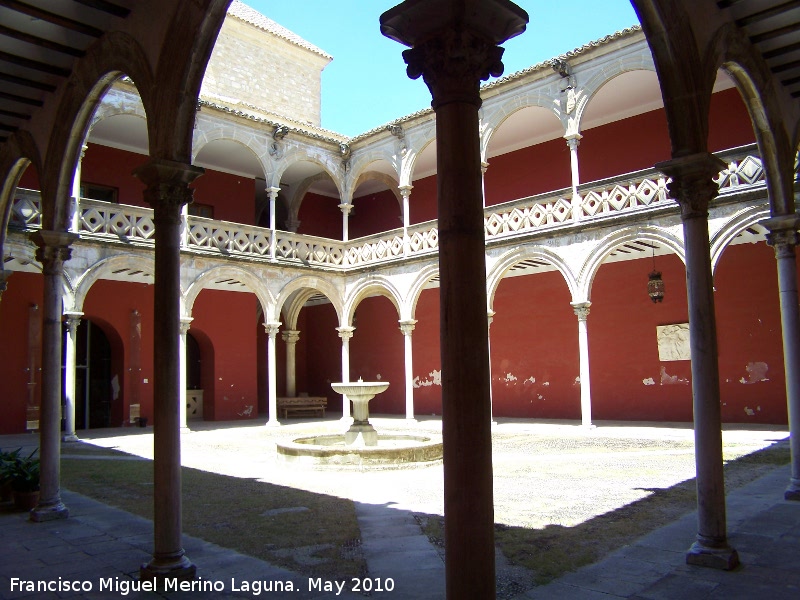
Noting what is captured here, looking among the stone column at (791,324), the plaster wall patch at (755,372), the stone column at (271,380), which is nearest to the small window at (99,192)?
the stone column at (271,380)

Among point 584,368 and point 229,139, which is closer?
point 584,368

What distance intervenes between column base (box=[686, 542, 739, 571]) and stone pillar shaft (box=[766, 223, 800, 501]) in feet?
8.54

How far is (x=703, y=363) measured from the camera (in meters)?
4.55

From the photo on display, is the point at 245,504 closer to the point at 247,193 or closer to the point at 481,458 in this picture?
the point at 481,458

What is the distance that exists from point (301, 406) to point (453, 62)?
18183 millimetres

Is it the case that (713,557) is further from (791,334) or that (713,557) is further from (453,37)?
(453,37)

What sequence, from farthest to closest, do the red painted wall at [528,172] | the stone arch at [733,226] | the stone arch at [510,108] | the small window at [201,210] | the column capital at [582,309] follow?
1. the small window at [201,210]
2. the red painted wall at [528,172]
3. the stone arch at [510,108]
4. the column capital at [582,309]
5. the stone arch at [733,226]

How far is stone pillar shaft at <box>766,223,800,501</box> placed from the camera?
645cm

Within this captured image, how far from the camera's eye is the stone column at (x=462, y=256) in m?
2.85

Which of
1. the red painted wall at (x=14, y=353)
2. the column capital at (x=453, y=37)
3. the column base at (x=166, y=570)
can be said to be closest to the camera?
the column capital at (x=453, y=37)

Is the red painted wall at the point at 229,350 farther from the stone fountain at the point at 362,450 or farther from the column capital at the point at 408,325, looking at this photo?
the stone fountain at the point at 362,450

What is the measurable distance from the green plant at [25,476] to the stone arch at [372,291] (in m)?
11.9

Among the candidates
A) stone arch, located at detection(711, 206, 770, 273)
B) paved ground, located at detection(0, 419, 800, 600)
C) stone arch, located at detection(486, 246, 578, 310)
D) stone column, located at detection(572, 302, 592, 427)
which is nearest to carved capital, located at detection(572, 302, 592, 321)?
stone column, located at detection(572, 302, 592, 427)

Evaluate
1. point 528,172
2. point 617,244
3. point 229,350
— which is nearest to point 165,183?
point 617,244
